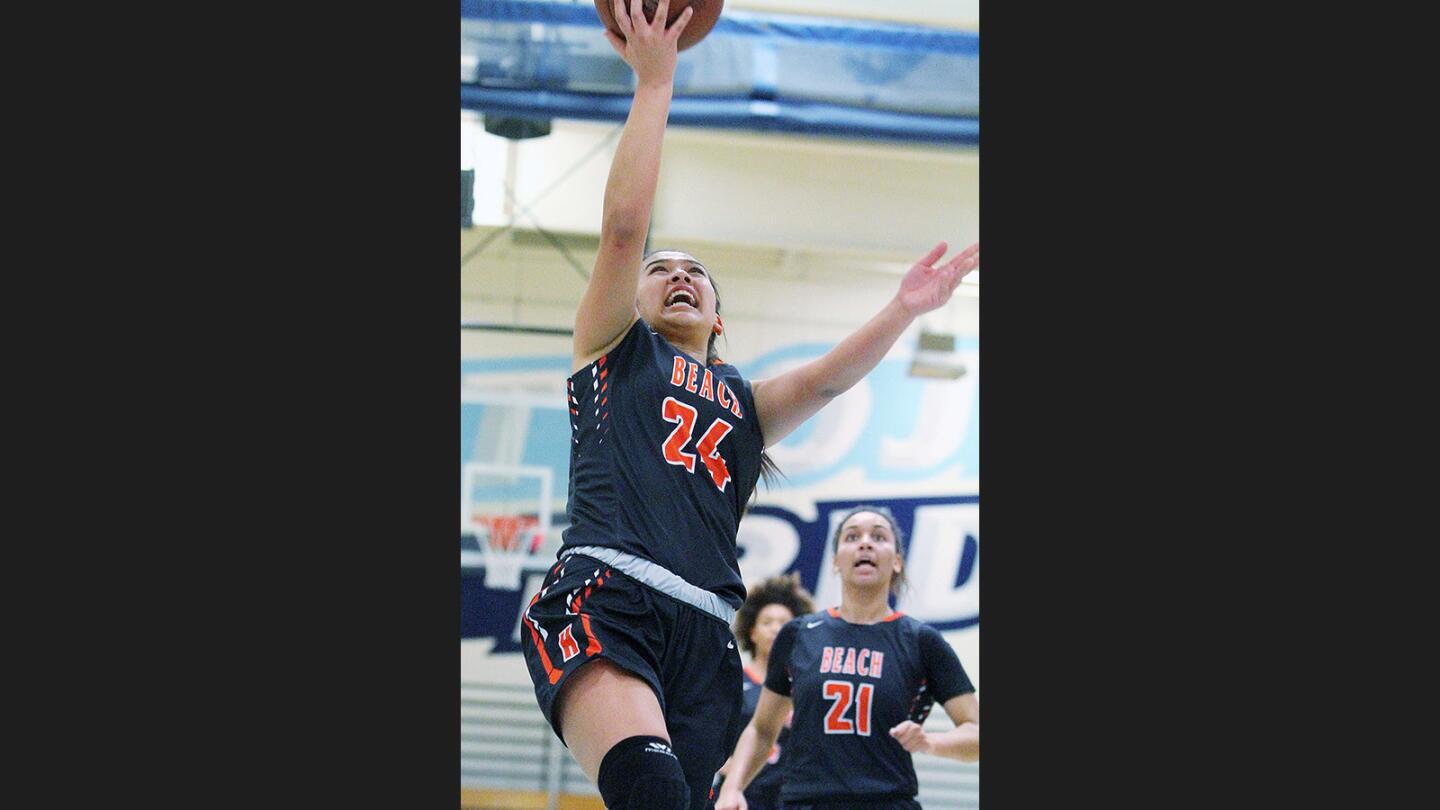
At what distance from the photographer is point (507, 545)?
9.80 m

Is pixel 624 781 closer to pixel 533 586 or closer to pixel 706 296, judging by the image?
pixel 706 296

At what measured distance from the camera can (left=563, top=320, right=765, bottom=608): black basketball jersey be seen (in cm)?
311

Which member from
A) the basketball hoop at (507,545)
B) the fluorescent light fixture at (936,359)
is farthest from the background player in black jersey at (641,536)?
the fluorescent light fixture at (936,359)

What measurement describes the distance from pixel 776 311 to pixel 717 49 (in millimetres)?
2515

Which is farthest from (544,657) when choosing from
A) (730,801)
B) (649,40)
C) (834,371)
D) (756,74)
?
(756,74)

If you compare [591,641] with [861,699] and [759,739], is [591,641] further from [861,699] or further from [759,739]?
[759,739]

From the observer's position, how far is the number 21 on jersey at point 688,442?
318 centimetres

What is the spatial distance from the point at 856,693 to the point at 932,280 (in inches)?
84.0

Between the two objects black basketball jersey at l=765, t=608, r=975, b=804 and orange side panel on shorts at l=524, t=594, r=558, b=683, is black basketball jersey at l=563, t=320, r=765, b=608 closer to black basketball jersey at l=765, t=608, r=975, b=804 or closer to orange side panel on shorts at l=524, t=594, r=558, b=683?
orange side panel on shorts at l=524, t=594, r=558, b=683

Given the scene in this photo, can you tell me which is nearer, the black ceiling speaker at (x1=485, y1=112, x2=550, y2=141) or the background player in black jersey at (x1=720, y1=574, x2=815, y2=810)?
the background player in black jersey at (x1=720, y1=574, x2=815, y2=810)

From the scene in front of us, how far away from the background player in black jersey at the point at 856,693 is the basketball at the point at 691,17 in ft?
8.54

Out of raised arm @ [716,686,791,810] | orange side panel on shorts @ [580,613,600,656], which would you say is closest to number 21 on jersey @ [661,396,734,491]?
orange side panel on shorts @ [580,613,600,656]

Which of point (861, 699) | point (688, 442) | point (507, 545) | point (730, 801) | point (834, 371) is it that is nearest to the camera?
point (688, 442)

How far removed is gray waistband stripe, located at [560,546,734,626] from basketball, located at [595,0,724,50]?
1237 mm
